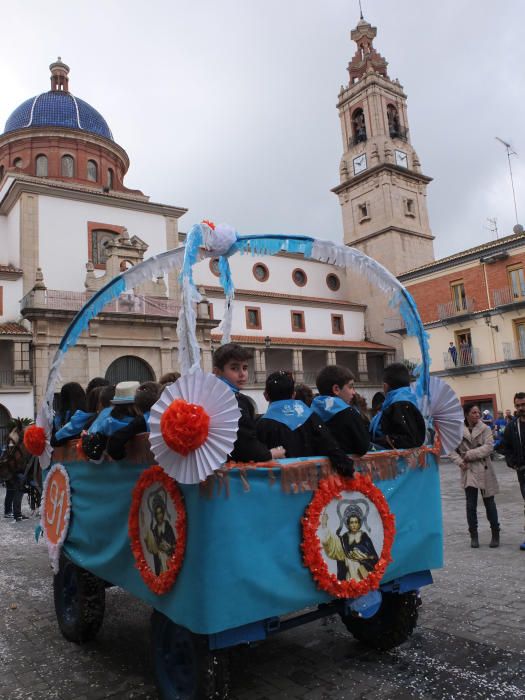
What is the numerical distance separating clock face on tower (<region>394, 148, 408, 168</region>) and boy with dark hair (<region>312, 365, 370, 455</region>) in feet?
134

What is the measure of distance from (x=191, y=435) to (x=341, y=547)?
4.43 ft

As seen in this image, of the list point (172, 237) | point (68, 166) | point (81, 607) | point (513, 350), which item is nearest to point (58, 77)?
point (68, 166)

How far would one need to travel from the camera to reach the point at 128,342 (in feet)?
91.6

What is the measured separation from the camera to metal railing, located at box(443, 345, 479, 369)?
30.2 metres

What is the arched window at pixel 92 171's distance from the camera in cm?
3381

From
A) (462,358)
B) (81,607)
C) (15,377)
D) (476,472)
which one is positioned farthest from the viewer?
(462,358)

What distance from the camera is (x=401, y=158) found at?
4209 centimetres

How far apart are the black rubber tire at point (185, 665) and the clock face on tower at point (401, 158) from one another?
4228 centimetres

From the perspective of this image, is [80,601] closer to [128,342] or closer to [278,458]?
[278,458]

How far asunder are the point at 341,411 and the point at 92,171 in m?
34.2

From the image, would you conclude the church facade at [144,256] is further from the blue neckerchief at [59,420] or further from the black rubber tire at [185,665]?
the black rubber tire at [185,665]

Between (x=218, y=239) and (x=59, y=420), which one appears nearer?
(x=218, y=239)

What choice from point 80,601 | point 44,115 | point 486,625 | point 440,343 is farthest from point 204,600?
point 44,115

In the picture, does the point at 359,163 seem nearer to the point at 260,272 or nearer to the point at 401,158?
the point at 401,158
